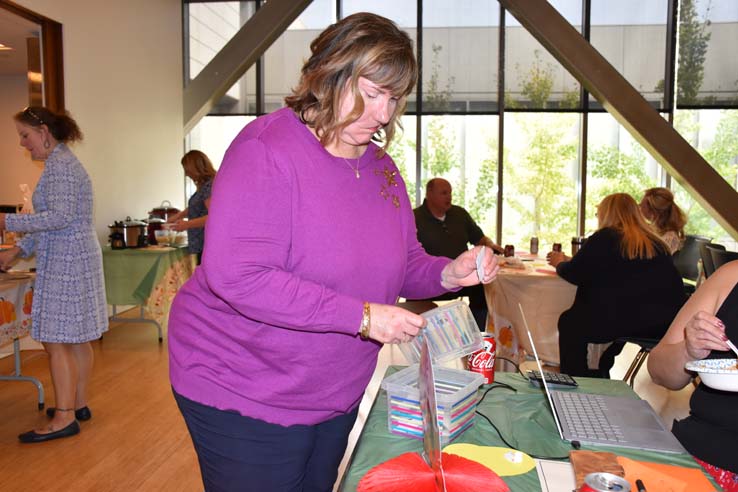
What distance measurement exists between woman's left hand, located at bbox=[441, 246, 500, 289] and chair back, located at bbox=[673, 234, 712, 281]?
4.51m


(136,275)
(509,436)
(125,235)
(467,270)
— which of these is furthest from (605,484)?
(125,235)

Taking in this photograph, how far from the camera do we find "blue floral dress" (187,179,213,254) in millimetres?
5129

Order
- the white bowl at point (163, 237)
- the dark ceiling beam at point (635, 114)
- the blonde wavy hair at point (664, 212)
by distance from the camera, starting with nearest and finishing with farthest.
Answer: the blonde wavy hair at point (664, 212) → the white bowl at point (163, 237) → the dark ceiling beam at point (635, 114)

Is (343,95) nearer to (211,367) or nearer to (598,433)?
(211,367)

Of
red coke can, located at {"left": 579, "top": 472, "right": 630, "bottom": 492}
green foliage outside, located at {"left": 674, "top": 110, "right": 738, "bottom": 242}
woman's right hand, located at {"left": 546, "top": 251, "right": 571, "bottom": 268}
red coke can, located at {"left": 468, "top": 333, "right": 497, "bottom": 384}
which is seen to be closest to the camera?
red coke can, located at {"left": 579, "top": 472, "right": 630, "bottom": 492}

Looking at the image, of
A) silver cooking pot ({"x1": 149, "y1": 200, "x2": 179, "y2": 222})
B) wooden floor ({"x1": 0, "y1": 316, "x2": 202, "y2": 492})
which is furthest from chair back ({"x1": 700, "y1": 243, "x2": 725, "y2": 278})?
silver cooking pot ({"x1": 149, "y1": 200, "x2": 179, "y2": 222})

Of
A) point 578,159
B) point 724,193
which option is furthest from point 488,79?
point 724,193

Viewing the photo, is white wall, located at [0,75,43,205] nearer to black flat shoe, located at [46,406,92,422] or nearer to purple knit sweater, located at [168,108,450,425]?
black flat shoe, located at [46,406,92,422]

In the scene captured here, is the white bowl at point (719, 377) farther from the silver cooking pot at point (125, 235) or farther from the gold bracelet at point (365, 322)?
the silver cooking pot at point (125, 235)

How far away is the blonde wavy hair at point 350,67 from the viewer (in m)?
1.13

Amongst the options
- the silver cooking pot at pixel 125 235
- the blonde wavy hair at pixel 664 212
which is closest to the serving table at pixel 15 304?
the silver cooking pot at pixel 125 235

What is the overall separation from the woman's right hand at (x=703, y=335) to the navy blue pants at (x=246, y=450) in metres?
0.96

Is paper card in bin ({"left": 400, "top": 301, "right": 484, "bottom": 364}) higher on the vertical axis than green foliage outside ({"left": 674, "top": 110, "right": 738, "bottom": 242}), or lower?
lower

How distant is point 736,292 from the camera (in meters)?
1.54
